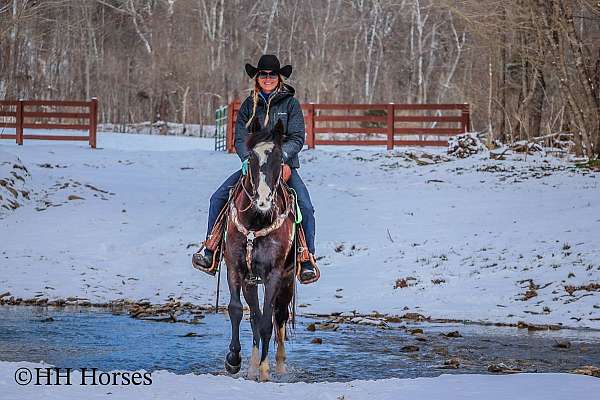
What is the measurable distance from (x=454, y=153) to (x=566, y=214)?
12.4 metres

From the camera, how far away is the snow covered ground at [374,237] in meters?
14.0

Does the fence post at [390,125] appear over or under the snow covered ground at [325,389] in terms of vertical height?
over

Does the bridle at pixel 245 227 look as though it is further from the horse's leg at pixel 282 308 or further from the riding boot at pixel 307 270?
the horse's leg at pixel 282 308

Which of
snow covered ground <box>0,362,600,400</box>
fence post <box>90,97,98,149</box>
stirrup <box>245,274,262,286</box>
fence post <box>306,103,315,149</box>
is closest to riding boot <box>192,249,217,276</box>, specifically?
stirrup <box>245,274,262,286</box>

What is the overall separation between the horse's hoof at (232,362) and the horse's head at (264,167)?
50.0 inches

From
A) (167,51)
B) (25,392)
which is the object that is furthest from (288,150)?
(167,51)

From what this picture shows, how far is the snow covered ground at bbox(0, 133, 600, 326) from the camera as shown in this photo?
14031mm

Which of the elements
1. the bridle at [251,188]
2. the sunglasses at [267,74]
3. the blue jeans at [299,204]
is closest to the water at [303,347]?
the blue jeans at [299,204]

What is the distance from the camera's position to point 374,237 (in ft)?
58.9

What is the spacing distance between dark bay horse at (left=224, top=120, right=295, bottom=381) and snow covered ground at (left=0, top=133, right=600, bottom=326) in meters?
5.22

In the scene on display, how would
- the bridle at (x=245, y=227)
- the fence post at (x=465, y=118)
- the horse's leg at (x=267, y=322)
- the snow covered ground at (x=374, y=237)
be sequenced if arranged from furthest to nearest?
the fence post at (x=465, y=118)
the snow covered ground at (x=374, y=237)
the horse's leg at (x=267, y=322)
the bridle at (x=245, y=227)

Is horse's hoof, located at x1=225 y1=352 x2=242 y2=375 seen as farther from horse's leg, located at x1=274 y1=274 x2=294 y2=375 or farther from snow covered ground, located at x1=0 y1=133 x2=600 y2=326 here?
snow covered ground, located at x1=0 y1=133 x2=600 y2=326

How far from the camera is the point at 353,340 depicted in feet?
34.2

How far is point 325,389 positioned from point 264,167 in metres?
1.93
